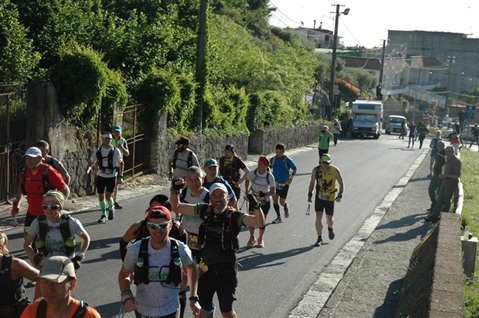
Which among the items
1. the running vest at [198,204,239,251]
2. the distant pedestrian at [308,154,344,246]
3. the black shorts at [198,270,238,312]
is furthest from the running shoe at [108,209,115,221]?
the running vest at [198,204,239,251]

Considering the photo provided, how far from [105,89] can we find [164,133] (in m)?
4.28

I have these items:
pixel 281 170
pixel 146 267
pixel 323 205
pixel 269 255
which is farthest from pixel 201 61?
pixel 146 267

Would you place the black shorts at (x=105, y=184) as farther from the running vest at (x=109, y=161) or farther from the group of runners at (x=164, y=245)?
the group of runners at (x=164, y=245)

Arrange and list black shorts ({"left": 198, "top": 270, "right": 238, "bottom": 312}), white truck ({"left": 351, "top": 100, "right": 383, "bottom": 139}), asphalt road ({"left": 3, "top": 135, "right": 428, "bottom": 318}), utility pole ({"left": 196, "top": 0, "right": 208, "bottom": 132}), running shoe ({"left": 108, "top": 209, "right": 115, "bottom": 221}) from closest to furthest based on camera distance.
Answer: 1. black shorts ({"left": 198, "top": 270, "right": 238, "bottom": 312})
2. asphalt road ({"left": 3, "top": 135, "right": 428, "bottom": 318})
3. running shoe ({"left": 108, "top": 209, "right": 115, "bottom": 221})
4. utility pole ({"left": 196, "top": 0, "right": 208, "bottom": 132})
5. white truck ({"left": 351, "top": 100, "right": 383, "bottom": 139})

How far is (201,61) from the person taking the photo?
23172 millimetres

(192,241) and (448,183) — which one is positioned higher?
(192,241)

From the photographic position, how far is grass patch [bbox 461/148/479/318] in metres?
8.80

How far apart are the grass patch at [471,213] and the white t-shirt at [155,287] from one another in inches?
171

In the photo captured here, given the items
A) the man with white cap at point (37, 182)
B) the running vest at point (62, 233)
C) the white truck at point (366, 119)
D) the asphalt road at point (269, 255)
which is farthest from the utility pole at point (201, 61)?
the white truck at point (366, 119)

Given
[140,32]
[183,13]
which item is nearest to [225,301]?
[140,32]

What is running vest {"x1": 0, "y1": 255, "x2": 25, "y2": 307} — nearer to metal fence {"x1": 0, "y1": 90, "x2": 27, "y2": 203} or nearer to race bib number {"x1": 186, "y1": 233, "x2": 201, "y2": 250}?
race bib number {"x1": 186, "y1": 233, "x2": 201, "y2": 250}

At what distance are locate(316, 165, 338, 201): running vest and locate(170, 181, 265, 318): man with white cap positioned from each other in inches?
228

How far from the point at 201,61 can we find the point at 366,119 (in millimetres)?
32744

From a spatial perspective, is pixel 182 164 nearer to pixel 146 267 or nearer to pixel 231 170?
pixel 231 170
